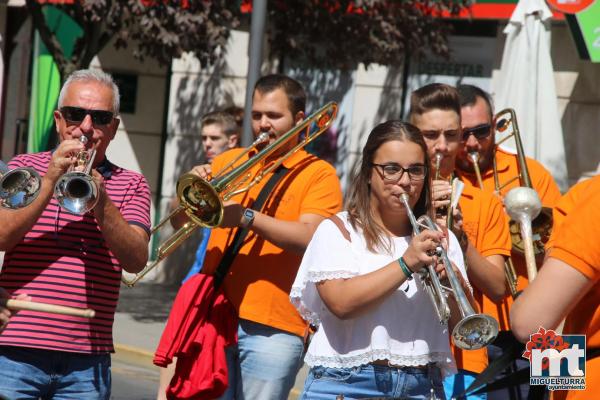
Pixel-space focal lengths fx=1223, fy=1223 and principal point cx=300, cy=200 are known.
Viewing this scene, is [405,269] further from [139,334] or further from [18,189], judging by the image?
[139,334]

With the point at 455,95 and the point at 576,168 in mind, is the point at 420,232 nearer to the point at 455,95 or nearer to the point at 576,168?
the point at 455,95

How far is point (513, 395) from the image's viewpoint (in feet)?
17.2

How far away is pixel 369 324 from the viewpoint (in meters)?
4.19

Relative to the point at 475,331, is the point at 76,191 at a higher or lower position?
higher

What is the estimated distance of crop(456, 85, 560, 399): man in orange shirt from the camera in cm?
558

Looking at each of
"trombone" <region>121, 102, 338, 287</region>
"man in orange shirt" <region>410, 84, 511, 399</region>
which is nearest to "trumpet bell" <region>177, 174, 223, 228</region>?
"trombone" <region>121, 102, 338, 287</region>

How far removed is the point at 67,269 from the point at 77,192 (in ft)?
1.05

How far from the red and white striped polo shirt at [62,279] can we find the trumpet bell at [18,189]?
186 millimetres

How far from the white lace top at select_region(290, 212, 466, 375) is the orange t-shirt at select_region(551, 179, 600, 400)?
811 mm

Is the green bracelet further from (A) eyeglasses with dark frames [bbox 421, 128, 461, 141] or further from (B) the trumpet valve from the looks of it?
(B) the trumpet valve

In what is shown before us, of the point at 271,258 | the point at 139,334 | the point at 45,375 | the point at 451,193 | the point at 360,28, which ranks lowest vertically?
the point at 139,334

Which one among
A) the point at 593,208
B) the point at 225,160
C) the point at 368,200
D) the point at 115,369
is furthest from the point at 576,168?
the point at 593,208

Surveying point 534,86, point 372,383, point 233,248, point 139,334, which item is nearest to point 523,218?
point 372,383

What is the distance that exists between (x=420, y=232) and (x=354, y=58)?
740 cm
